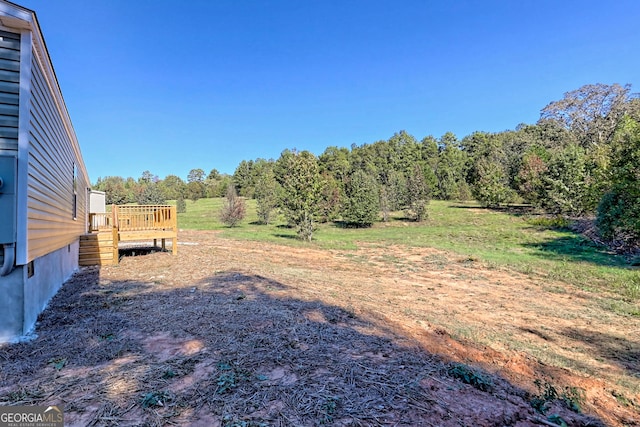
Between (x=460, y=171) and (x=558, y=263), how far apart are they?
4101cm

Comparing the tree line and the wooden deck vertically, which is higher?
the tree line

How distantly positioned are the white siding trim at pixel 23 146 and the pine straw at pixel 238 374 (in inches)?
45.2

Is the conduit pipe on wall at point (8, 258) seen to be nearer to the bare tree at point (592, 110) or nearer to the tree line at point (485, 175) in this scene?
the tree line at point (485, 175)

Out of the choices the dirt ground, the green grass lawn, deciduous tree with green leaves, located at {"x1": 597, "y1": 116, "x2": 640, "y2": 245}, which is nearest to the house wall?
the dirt ground

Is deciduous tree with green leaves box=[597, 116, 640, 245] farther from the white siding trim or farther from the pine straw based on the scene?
the white siding trim

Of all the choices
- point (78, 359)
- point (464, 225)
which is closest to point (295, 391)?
point (78, 359)

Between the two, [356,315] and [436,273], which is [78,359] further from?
[436,273]

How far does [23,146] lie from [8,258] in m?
1.37

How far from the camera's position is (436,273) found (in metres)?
10.2

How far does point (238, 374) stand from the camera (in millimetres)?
2887

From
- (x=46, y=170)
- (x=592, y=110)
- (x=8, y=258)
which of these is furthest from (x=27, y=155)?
(x=592, y=110)

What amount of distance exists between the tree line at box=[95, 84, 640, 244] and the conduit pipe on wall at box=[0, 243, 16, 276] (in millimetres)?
13507

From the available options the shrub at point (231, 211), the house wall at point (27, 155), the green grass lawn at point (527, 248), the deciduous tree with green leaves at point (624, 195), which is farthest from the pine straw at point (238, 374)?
the shrub at point (231, 211)

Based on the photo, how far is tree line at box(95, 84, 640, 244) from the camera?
13875 millimetres
